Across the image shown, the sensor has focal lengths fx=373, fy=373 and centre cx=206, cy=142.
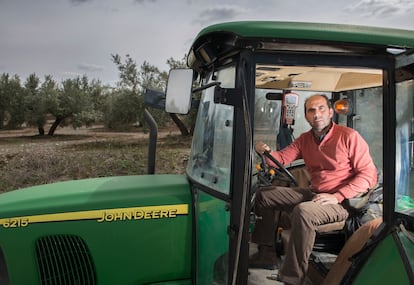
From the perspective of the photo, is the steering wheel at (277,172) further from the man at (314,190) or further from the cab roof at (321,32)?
A: the cab roof at (321,32)

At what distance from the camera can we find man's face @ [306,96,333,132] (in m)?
Result: 2.76

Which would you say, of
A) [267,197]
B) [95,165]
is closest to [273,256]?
[267,197]

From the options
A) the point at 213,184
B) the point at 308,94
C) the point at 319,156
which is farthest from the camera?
the point at 308,94

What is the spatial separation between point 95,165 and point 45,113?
502 centimetres

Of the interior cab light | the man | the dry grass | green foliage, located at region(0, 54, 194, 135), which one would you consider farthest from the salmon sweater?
green foliage, located at region(0, 54, 194, 135)

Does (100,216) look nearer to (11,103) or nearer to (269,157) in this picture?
(269,157)

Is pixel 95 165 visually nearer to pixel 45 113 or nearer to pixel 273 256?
pixel 45 113

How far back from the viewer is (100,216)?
224 centimetres

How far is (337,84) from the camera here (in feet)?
10.4

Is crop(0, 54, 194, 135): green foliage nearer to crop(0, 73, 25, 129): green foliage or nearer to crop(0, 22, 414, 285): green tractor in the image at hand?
crop(0, 73, 25, 129): green foliage

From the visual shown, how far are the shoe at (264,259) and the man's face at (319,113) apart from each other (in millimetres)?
951

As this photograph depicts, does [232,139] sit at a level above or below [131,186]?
above

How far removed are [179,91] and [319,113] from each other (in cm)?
129

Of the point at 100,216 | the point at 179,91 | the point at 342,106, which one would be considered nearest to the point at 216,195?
the point at 179,91
